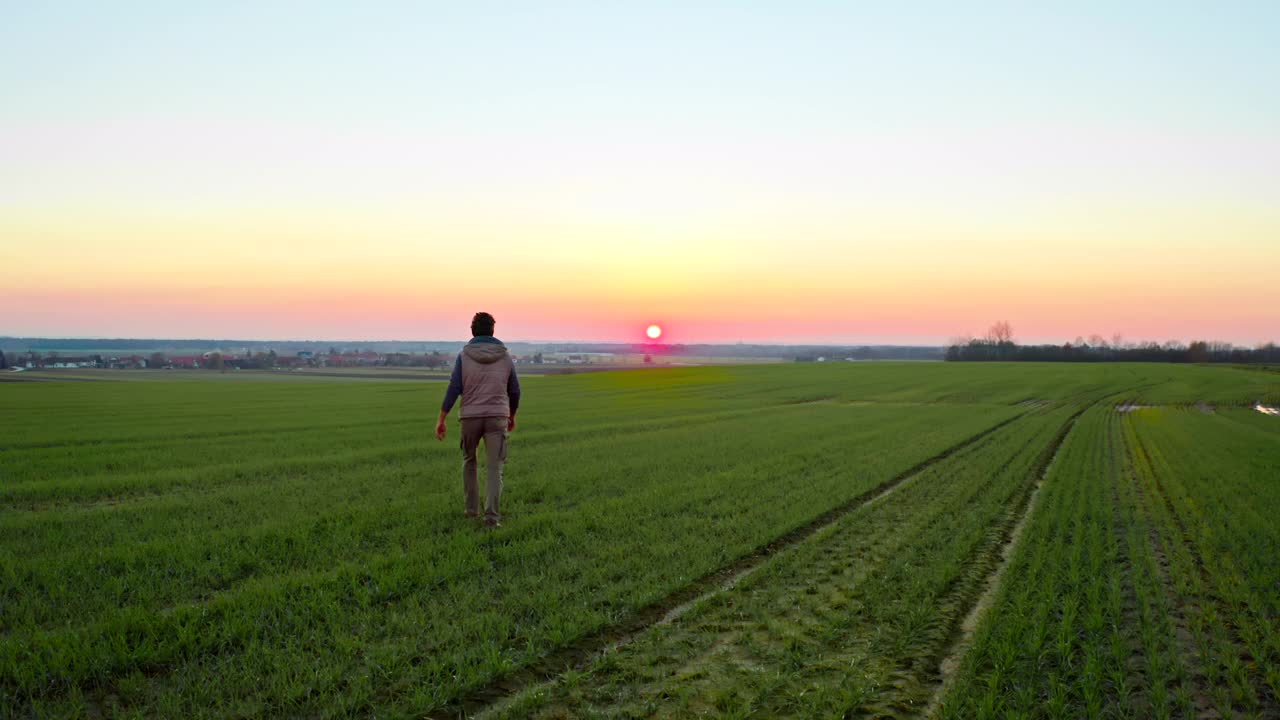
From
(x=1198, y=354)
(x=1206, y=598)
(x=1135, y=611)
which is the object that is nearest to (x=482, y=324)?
(x=1135, y=611)

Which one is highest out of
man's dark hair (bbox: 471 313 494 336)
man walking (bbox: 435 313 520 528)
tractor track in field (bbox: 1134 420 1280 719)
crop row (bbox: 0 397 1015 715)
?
man's dark hair (bbox: 471 313 494 336)

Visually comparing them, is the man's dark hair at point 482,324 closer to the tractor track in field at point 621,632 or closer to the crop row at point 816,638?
the tractor track in field at point 621,632

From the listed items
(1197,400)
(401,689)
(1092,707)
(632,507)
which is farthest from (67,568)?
(1197,400)

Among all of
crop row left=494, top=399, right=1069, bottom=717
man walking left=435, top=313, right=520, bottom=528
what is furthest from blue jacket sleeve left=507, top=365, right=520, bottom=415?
crop row left=494, top=399, right=1069, bottom=717

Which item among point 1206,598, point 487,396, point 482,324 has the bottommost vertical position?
point 1206,598

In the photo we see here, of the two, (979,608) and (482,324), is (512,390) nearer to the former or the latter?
(482,324)

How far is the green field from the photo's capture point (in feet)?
16.6

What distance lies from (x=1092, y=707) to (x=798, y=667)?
6.14 feet

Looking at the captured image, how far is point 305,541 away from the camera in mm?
8859

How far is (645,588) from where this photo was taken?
7188mm

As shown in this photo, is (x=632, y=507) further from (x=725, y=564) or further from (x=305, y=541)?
(x=305, y=541)

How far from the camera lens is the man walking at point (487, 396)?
376 inches

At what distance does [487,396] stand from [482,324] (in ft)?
3.07

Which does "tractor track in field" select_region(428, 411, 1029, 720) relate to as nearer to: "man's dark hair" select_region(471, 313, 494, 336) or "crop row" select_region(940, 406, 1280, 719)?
"crop row" select_region(940, 406, 1280, 719)
